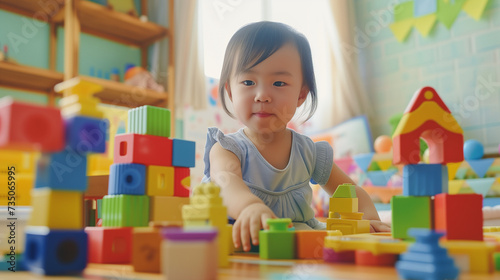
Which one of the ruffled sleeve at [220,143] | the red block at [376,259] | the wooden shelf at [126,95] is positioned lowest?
the red block at [376,259]

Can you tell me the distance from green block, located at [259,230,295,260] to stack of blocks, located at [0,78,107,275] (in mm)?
214

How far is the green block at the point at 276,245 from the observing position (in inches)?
21.1

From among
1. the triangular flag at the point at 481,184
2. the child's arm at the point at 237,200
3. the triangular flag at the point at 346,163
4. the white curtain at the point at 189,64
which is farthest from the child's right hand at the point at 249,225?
the white curtain at the point at 189,64

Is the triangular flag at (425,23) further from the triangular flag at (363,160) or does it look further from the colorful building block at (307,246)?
the colorful building block at (307,246)

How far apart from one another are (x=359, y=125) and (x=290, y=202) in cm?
188

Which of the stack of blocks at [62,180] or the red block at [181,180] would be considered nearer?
the stack of blocks at [62,180]

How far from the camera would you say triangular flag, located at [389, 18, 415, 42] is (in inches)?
105

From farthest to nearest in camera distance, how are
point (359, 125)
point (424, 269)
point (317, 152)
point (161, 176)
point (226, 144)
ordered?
1. point (359, 125)
2. point (317, 152)
3. point (226, 144)
4. point (161, 176)
5. point (424, 269)

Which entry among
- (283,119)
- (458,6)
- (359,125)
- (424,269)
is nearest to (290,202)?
(283,119)

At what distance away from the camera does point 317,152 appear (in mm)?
1043

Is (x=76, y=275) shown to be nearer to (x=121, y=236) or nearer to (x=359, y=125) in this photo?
(x=121, y=236)

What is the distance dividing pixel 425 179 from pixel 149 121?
36 cm

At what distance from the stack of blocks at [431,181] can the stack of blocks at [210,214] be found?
7.8 inches

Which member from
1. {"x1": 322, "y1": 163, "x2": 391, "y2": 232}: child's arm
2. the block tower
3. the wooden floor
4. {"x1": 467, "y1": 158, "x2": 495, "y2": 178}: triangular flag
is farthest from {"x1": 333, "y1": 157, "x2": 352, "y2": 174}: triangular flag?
the wooden floor
